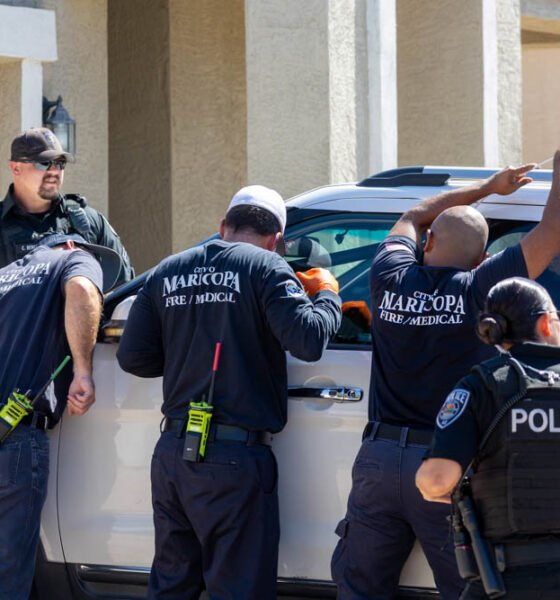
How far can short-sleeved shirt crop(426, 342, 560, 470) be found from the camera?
334 centimetres

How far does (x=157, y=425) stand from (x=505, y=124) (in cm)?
682

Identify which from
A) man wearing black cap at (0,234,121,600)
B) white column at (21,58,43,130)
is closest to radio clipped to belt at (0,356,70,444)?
man wearing black cap at (0,234,121,600)

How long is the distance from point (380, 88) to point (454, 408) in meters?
6.03

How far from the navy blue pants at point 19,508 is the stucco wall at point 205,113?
243 inches

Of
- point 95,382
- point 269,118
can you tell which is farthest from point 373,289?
point 269,118

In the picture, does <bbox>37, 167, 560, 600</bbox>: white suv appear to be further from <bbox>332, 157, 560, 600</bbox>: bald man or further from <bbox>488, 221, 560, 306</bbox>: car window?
<bbox>332, 157, 560, 600</bbox>: bald man

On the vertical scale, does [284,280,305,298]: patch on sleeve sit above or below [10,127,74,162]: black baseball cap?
below

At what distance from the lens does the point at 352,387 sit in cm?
450

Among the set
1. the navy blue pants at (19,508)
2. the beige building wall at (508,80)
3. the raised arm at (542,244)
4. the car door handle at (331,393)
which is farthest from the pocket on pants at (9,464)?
the beige building wall at (508,80)

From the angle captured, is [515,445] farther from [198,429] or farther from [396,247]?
[198,429]

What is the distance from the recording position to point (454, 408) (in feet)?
11.0

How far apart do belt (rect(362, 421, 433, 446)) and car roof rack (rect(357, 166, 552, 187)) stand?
99 centimetres

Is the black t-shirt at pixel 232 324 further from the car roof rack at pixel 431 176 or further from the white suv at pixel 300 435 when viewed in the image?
the car roof rack at pixel 431 176

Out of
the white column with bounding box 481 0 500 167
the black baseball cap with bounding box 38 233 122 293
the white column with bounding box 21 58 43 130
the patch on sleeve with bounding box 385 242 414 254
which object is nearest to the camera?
the patch on sleeve with bounding box 385 242 414 254
